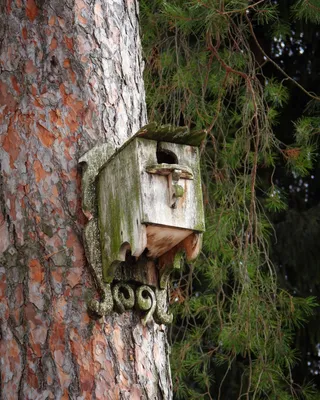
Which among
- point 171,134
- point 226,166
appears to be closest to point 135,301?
point 171,134

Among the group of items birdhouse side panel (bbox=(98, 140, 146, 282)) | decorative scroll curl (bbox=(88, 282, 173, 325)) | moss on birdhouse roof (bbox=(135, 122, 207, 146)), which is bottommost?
decorative scroll curl (bbox=(88, 282, 173, 325))

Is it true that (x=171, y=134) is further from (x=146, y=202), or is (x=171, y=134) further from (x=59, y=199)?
(x=59, y=199)

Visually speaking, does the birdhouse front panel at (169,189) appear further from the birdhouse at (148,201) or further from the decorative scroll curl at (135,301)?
the decorative scroll curl at (135,301)

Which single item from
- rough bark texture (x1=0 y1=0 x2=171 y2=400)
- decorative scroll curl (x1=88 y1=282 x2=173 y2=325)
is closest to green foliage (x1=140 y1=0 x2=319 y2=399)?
rough bark texture (x1=0 y1=0 x2=171 y2=400)

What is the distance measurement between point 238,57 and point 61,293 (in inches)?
82.3

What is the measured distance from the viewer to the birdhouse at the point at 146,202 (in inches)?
76.4

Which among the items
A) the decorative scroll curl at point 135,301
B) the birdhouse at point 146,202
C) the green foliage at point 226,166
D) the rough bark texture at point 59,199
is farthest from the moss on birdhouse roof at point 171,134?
the green foliage at point 226,166

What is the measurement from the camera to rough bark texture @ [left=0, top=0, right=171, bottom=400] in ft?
6.48

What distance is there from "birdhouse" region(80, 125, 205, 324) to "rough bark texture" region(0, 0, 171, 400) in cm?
4

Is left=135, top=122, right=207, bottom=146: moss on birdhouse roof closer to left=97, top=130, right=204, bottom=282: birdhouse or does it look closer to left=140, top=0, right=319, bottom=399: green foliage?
left=97, top=130, right=204, bottom=282: birdhouse

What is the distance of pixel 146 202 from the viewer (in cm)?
193

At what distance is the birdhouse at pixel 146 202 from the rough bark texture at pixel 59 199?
41 millimetres

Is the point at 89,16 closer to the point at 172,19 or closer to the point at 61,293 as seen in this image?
the point at 61,293

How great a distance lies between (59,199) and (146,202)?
0.22 metres
